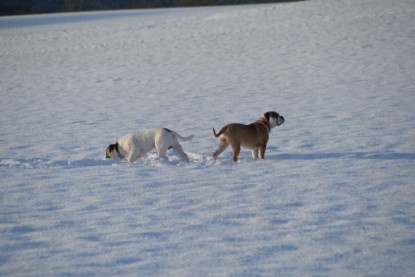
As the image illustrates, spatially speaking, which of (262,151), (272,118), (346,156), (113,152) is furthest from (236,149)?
(113,152)

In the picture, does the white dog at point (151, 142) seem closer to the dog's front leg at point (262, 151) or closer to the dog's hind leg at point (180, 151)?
the dog's hind leg at point (180, 151)

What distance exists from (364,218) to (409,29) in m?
16.1

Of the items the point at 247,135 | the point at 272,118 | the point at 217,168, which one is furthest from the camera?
the point at 272,118

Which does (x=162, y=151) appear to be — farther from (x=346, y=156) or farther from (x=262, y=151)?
(x=346, y=156)

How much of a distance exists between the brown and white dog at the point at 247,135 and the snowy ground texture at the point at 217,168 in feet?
0.83

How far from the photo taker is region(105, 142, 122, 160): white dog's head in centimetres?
742

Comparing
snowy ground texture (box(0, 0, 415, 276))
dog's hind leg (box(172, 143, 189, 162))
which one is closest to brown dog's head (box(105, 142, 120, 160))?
snowy ground texture (box(0, 0, 415, 276))

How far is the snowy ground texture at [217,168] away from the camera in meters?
4.19

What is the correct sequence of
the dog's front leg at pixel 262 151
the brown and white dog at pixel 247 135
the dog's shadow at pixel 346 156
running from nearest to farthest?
the dog's shadow at pixel 346 156 → the brown and white dog at pixel 247 135 → the dog's front leg at pixel 262 151

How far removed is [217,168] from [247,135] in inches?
26.1

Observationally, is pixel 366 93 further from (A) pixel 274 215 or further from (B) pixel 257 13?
(B) pixel 257 13

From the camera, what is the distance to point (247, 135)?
23.1 ft

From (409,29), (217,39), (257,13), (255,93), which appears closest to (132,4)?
(257,13)

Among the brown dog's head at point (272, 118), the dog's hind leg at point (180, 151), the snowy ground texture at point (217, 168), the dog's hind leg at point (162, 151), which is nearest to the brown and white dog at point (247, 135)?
the brown dog's head at point (272, 118)
